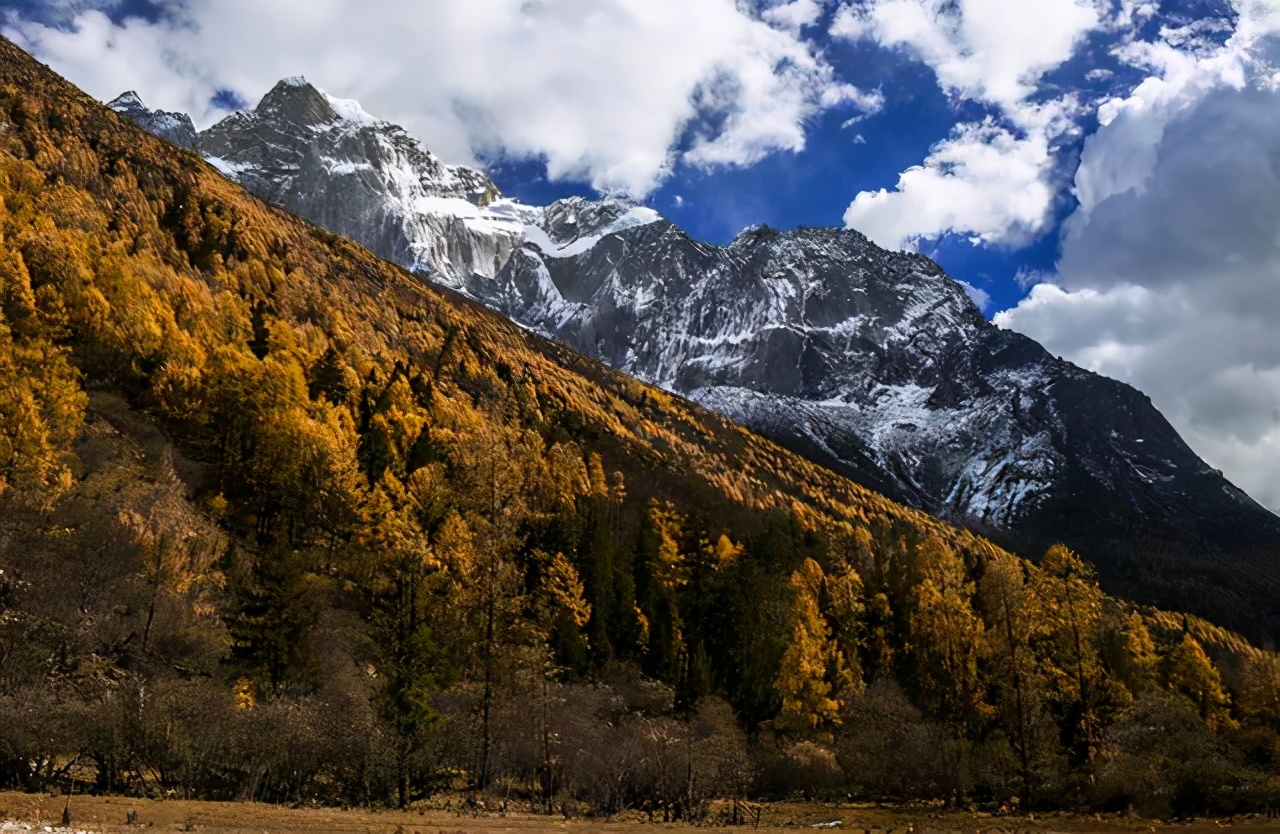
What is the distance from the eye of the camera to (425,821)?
21125 mm

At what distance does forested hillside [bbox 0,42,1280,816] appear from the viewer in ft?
91.8

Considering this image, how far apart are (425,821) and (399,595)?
62.9 feet

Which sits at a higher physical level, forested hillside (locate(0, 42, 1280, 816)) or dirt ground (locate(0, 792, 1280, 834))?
forested hillside (locate(0, 42, 1280, 816))

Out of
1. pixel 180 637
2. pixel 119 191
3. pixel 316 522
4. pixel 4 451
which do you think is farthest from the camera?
pixel 119 191

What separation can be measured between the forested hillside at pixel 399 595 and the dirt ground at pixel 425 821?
2642 mm

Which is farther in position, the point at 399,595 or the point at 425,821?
the point at 399,595

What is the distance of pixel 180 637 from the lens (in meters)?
31.8

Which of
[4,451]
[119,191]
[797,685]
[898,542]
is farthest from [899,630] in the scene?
[119,191]

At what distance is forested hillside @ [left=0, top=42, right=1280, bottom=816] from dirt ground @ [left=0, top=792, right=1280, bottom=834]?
264 centimetres

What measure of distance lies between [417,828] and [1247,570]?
20261 cm

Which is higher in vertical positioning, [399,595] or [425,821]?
[399,595]

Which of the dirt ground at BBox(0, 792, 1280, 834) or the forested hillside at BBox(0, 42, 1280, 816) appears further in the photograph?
the forested hillside at BBox(0, 42, 1280, 816)

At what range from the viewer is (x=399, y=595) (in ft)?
129

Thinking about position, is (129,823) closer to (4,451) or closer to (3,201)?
(4,451)
